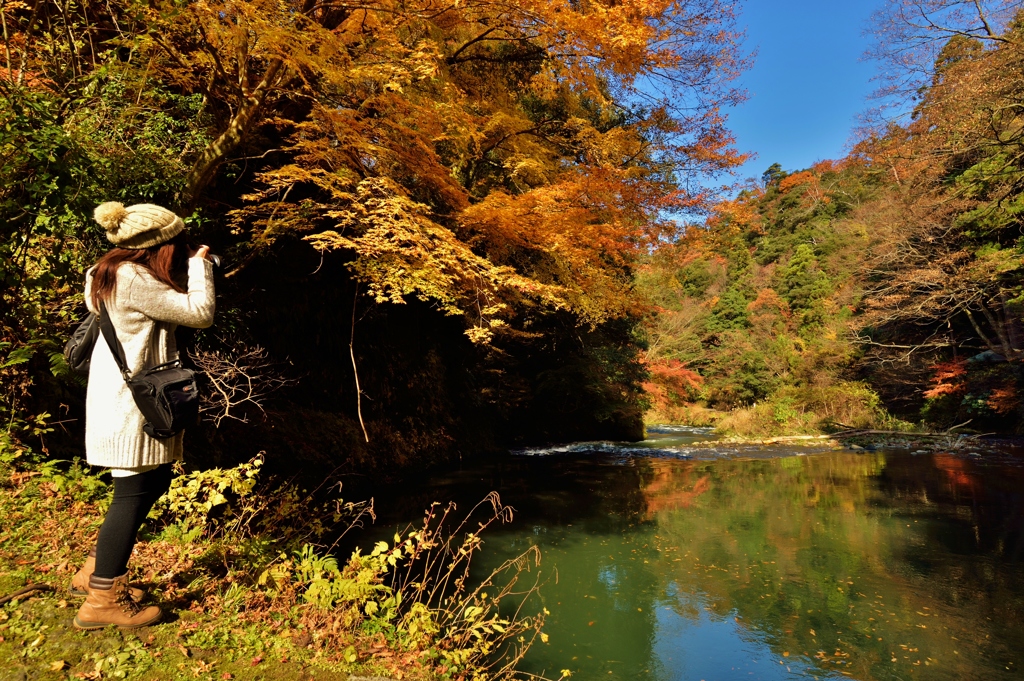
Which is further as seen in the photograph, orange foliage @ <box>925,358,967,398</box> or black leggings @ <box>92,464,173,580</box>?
orange foliage @ <box>925,358,967,398</box>

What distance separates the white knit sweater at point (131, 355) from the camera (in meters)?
1.97

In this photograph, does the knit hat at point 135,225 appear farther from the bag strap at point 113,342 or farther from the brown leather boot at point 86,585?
the brown leather boot at point 86,585

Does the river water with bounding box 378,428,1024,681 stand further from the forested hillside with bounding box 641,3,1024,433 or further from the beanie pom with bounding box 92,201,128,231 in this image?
the forested hillside with bounding box 641,3,1024,433

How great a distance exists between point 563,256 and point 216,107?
511cm

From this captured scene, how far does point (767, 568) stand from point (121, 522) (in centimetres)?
610

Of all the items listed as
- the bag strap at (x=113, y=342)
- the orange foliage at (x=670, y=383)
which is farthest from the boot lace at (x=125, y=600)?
the orange foliage at (x=670, y=383)

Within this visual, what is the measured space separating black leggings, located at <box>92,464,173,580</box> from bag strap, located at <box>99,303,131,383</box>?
41 cm

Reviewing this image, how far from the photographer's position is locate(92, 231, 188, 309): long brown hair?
78.5 inches

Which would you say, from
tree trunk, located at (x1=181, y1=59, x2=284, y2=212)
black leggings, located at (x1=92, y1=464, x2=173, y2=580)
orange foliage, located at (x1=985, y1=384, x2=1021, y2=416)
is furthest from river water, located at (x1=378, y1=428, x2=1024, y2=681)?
orange foliage, located at (x1=985, y1=384, x2=1021, y2=416)

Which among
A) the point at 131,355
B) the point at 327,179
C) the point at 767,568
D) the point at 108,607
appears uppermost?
the point at 327,179

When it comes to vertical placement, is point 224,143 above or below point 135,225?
above

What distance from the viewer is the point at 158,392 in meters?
1.94

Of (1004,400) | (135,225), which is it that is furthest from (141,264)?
(1004,400)

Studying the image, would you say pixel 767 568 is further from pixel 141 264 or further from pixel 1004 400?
pixel 1004 400
